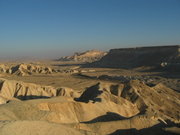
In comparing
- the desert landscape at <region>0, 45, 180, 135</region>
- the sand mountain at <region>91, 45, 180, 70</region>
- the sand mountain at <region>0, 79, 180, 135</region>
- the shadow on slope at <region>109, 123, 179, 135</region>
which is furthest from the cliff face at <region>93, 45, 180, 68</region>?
the shadow on slope at <region>109, 123, 179, 135</region>

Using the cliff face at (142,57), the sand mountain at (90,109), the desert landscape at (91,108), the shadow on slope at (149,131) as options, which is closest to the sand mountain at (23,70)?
the desert landscape at (91,108)

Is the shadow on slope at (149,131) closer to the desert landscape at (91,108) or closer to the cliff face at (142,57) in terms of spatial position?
the desert landscape at (91,108)

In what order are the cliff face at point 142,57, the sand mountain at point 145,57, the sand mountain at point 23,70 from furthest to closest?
the cliff face at point 142,57
the sand mountain at point 145,57
the sand mountain at point 23,70

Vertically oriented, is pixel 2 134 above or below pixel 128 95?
above

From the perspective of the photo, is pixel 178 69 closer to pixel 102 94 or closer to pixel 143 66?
pixel 143 66

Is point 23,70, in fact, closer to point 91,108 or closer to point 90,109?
point 91,108

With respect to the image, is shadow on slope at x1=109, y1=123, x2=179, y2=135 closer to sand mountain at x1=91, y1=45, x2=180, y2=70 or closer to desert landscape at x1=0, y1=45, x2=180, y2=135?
desert landscape at x1=0, y1=45, x2=180, y2=135

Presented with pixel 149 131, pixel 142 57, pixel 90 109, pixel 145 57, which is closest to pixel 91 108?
pixel 90 109

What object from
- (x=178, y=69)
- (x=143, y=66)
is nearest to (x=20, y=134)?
(x=178, y=69)
